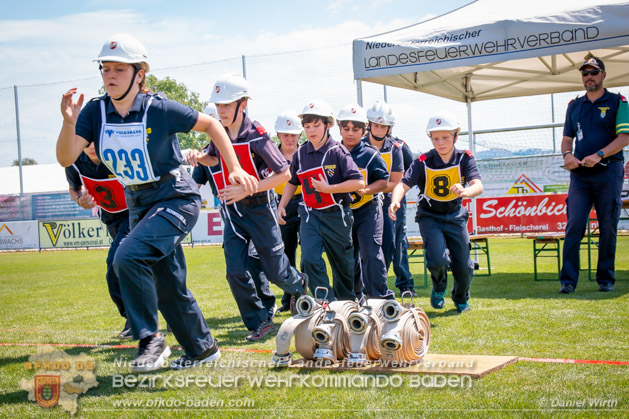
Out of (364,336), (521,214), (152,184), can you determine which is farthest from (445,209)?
(521,214)

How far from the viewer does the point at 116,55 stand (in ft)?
13.3

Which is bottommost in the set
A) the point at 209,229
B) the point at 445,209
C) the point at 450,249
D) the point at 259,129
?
the point at 209,229

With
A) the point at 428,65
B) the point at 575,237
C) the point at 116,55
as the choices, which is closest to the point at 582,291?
the point at 575,237

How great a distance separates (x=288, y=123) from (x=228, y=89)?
2.36m

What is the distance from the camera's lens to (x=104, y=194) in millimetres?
5871

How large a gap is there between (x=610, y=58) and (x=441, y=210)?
6.22 m

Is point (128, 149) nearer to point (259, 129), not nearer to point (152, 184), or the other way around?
point (152, 184)

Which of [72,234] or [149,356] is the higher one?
[149,356]

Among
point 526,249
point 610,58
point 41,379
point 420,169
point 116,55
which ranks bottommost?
point 526,249

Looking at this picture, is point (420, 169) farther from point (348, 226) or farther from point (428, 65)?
point (428, 65)

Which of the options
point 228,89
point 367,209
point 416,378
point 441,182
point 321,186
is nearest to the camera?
point 416,378

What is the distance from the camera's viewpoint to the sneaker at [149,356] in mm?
4121

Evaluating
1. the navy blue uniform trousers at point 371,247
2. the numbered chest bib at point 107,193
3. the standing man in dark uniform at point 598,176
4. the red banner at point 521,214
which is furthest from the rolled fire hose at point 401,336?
the red banner at point 521,214

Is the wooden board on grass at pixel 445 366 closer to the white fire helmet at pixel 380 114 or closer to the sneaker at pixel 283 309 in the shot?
the sneaker at pixel 283 309
